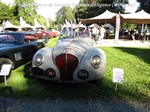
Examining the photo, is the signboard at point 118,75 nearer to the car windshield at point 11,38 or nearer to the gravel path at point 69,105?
the gravel path at point 69,105

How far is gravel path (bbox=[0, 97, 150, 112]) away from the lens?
3.44m

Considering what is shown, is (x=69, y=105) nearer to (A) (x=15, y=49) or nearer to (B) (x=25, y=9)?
(A) (x=15, y=49)

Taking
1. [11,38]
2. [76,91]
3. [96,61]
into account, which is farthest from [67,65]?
[11,38]

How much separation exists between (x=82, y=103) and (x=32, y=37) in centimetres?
471

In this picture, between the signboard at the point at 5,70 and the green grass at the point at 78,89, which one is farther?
the signboard at the point at 5,70

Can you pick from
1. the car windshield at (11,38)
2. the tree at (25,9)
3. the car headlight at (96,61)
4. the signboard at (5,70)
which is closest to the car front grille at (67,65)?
the car headlight at (96,61)

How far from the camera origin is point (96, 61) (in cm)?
394

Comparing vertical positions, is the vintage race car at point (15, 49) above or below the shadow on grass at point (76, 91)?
above

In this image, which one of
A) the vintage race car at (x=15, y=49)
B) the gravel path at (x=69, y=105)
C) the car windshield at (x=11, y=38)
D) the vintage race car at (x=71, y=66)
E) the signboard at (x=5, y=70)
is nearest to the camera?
the gravel path at (x=69, y=105)

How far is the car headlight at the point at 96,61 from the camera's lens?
12.9 feet

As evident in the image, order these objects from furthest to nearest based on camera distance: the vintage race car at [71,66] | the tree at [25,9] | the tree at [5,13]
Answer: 1. the tree at [25,9]
2. the tree at [5,13]
3. the vintage race car at [71,66]

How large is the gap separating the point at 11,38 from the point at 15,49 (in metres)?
0.99

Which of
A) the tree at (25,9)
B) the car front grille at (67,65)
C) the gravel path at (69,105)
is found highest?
the tree at (25,9)

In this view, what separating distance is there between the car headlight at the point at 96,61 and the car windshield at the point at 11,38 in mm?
3369
